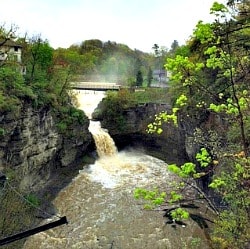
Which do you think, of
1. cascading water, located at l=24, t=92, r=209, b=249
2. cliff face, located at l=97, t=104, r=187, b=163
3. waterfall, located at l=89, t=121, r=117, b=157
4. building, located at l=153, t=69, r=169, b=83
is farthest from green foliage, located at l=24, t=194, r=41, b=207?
building, located at l=153, t=69, r=169, b=83

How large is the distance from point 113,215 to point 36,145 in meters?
7.11

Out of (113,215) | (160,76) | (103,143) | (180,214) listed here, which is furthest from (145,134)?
(160,76)

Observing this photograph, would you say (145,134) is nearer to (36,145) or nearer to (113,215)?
(36,145)

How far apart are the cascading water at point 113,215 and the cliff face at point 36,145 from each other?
6.02ft

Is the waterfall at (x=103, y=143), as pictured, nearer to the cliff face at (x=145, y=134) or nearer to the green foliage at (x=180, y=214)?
the cliff face at (x=145, y=134)

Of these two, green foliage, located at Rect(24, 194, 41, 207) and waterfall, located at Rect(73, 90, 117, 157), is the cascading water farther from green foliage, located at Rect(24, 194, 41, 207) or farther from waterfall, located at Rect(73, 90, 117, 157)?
green foliage, located at Rect(24, 194, 41, 207)

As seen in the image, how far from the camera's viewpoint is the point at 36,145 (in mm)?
22891

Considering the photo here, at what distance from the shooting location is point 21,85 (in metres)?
22.4

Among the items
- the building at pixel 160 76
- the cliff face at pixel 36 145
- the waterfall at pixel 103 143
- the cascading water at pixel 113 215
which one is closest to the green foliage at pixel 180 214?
the cascading water at pixel 113 215

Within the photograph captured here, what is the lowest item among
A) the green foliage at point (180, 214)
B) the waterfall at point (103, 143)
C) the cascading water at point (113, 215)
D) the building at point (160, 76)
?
the cascading water at point (113, 215)

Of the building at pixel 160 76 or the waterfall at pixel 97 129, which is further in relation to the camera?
the building at pixel 160 76

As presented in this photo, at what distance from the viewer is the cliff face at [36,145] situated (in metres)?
19.9

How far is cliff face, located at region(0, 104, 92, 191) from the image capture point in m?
19.9

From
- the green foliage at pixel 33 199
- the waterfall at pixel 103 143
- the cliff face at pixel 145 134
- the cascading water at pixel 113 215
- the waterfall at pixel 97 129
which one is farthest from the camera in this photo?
the cliff face at pixel 145 134
